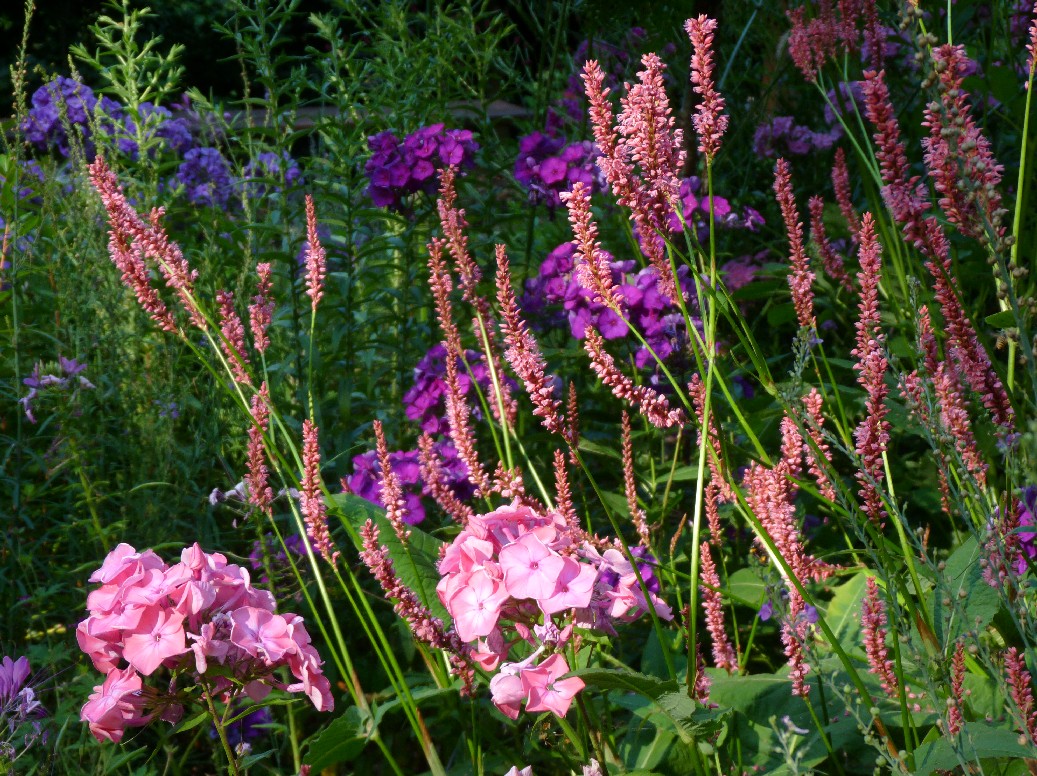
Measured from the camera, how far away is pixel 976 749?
157 centimetres

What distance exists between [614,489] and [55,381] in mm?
1909

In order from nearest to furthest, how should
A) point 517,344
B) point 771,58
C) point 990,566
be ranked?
point 990,566, point 517,344, point 771,58

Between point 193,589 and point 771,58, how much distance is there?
4.34 m

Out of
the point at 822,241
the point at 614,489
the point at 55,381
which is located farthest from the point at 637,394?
the point at 614,489

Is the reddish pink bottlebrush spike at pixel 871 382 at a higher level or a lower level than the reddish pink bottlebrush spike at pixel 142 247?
lower

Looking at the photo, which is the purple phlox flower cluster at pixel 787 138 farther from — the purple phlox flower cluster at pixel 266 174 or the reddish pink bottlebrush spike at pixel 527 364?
the reddish pink bottlebrush spike at pixel 527 364

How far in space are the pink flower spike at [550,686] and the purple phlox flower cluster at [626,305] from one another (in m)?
1.32

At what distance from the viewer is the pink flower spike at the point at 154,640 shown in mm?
1537

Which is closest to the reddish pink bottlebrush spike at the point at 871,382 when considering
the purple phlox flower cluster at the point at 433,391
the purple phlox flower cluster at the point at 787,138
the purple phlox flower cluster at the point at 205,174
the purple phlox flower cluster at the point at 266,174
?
the purple phlox flower cluster at the point at 433,391

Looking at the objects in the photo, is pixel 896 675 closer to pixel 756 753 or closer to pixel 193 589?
pixel 756 753

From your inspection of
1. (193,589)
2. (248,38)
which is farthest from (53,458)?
(193,589)

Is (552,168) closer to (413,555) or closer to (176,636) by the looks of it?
(413,555)

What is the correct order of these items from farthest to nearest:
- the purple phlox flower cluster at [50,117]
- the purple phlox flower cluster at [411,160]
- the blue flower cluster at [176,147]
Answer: the purple phlox flower cluster at [50,117]
the blue flower cluster at [176,147]
the purple phlox flower cluster at [411,160]

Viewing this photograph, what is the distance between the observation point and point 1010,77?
127 inches
